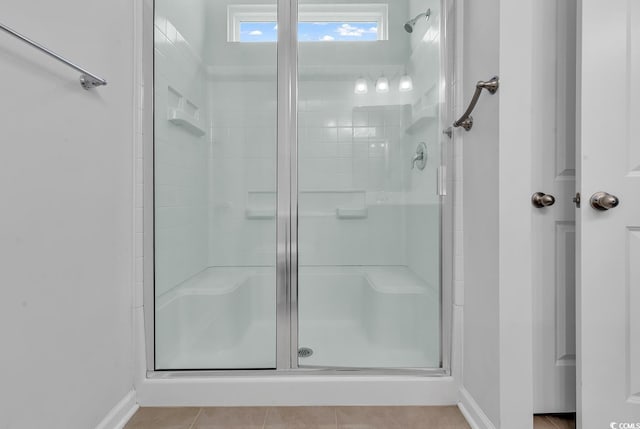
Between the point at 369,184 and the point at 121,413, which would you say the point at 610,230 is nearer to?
the point at 369,184

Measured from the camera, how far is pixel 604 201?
43.5 inches

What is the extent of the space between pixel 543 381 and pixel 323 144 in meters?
1.29

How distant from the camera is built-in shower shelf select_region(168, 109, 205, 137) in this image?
4.84 ft

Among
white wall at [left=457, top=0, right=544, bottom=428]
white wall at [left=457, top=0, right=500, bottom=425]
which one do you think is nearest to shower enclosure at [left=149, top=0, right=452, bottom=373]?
white wall at [left=457, top=0, right=500, bottom=425]

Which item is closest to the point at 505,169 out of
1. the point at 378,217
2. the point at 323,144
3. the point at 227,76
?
the point at 378,217

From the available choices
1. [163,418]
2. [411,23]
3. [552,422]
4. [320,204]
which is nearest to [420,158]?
[320,204]

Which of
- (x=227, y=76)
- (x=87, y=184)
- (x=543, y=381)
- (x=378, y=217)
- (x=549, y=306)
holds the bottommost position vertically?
(x=543, y=381)

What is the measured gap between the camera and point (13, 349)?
2.74 feet

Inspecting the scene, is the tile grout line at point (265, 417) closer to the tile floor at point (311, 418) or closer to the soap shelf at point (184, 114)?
the tile floor at point (311, 418)

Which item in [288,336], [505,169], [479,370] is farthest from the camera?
[288,336]

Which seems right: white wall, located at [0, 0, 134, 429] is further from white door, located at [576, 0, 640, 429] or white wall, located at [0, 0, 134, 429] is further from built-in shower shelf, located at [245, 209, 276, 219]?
white door, located at [576, 0, 640, 429]

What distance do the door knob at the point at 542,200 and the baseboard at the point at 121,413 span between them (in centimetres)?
176

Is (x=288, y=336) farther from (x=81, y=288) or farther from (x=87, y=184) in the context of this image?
(x=87, y=184)

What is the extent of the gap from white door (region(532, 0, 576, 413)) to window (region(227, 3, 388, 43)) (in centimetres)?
64
